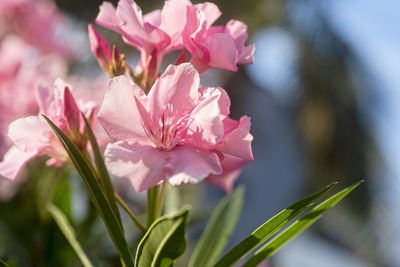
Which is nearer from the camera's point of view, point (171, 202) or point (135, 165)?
point (135, 165)

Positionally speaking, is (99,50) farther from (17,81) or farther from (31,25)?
(31,25)

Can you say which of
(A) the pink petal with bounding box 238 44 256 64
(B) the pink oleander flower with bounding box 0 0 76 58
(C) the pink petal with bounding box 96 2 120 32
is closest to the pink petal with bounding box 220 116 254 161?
(A) the pink petal with bounding box 238 44 256 64

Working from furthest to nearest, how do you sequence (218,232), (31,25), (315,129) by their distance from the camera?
1. (315,129)
2. (31,25)
3. (218,232)

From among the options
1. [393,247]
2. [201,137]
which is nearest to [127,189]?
[201,137]

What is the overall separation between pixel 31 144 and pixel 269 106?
6558mm

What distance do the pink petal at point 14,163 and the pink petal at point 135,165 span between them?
16 centimetres

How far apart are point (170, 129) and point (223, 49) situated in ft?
0.38

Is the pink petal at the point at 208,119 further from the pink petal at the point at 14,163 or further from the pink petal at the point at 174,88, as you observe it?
the pink petal at the point at 14,163

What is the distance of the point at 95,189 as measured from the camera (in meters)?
0.49

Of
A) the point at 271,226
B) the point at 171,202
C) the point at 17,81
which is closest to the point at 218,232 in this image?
the point at 171,202

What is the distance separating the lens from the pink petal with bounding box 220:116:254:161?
1.64 feet

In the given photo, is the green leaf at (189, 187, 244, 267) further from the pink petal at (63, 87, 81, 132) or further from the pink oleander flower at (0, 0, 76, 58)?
the pink oleander flower at (0, 0, 76, 58)

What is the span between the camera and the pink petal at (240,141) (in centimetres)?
50

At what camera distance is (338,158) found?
6.81 m
